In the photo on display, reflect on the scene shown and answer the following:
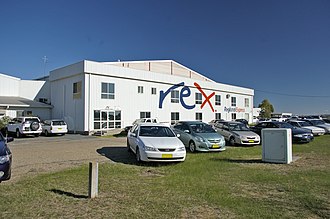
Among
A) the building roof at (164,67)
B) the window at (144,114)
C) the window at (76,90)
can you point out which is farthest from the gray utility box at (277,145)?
the building roof at (164,67)

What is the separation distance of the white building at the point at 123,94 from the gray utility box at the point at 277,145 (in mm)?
18633

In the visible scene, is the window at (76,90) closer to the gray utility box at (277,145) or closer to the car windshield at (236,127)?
the car windshield at (236,127)

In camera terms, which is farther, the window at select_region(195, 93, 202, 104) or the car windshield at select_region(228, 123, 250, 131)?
the window at select_region(195, 93, 202, 104)

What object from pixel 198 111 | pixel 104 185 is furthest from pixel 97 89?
pixel 104 185

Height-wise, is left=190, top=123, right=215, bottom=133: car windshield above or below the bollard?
above

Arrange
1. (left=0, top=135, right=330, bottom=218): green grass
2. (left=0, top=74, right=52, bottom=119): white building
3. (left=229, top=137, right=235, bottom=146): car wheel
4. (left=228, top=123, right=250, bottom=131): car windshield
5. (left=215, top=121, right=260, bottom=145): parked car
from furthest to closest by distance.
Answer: (left=0, top=74, right=52, bottom=119): white building, (left=228, top=123, right=250, bottom=131): car windshield, (left=229, top=137, right=235, bottom=146): car wheel, (left=215, top=121, right=260, bottom=145): parked car, (left=0, top=135, right=330, bottom=218): green grass

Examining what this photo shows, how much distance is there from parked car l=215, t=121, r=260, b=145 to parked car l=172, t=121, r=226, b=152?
2.75m

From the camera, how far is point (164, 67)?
3869cm

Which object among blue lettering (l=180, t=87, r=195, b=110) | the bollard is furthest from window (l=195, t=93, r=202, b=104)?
the bollard

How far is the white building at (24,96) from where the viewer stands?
2823 cm

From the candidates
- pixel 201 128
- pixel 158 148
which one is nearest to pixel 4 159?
pixel 158 148

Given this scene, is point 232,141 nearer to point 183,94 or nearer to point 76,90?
point 76,90

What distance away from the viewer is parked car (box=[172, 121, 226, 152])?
41.8ft

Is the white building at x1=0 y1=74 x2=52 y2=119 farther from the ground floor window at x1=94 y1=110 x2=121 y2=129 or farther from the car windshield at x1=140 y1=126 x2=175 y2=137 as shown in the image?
the car windshield at x1=140 y1=126 x2=175 y2=137
